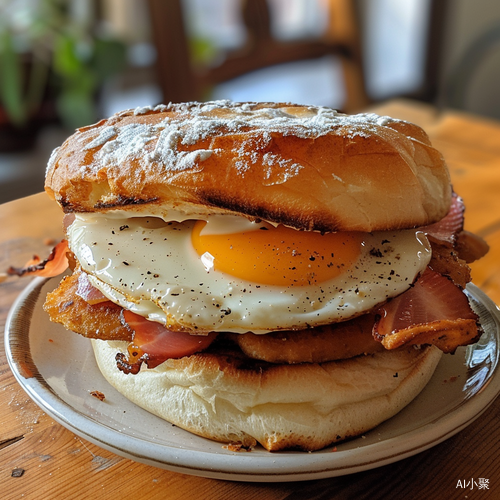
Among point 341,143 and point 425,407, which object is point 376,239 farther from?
point 425,407

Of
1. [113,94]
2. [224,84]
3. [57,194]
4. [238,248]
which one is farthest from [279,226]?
[113,94]

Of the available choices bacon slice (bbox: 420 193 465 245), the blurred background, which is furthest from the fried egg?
the blurred background

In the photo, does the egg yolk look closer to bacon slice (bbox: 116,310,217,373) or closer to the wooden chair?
bacon slice (bbox: 116,310,217,373)

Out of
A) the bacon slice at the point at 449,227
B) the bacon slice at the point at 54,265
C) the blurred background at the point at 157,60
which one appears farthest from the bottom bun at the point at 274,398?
the blurred background at the point at 157,60

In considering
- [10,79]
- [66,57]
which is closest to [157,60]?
[66,57]

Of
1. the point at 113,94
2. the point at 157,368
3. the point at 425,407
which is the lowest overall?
the point at 113,94

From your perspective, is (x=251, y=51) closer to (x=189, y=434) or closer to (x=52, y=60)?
(x=52, y=60)
